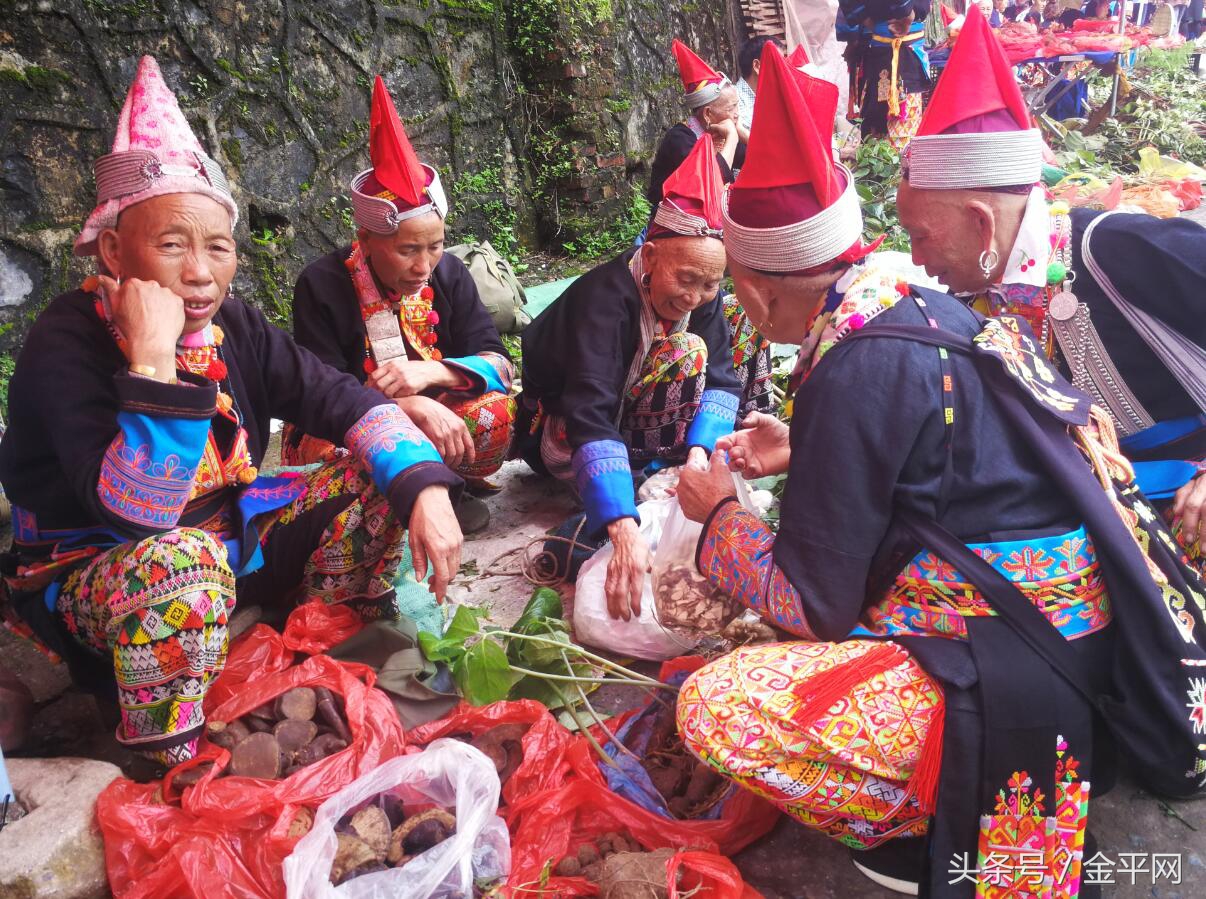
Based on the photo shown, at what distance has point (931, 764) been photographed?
169 centimetres

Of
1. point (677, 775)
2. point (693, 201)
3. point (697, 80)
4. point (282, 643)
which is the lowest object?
point (677, 775)

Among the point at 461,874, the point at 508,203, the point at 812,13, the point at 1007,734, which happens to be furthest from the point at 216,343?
the point at 812,13

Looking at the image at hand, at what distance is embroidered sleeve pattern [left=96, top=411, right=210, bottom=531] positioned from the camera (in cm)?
191

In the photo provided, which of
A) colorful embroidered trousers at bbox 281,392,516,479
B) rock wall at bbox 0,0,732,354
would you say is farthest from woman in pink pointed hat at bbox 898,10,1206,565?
rock wall at bbox 0,0,732,354

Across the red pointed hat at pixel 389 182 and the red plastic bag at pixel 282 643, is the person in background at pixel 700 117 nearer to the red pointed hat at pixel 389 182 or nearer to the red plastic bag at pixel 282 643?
the red pointed hat at pixel 389 182

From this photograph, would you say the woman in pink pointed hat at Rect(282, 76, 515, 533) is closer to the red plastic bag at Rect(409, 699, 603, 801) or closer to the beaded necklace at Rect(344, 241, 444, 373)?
the beaded necklace at Rect(344, 241, 444, 373)

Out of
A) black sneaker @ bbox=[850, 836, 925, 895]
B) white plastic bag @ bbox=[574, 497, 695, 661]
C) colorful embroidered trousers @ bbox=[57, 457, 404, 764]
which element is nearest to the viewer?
black sneaker @ bbox=[850, 836, 925, 895]

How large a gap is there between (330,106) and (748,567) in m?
4.35

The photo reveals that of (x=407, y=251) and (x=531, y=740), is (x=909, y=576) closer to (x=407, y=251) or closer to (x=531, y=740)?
(x=531, y=740)

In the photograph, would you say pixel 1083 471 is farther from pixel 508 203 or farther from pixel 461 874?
pixel 508 203

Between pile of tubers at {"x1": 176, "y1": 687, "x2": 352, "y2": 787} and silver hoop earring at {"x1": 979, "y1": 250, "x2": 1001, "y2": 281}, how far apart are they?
1849 mm

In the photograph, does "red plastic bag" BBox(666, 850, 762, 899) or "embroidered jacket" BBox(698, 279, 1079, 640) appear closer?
"embroidered jacket" BBox(698, 279, 1079, 640)

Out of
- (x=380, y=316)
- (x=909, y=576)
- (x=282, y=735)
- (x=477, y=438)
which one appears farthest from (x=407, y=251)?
(x=909, y=576)

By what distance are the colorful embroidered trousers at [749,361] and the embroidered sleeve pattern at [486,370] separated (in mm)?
869
